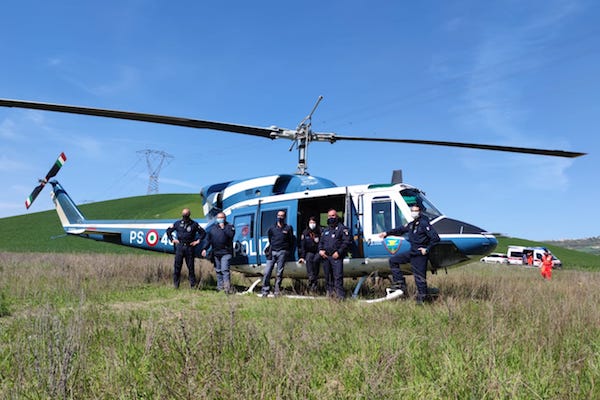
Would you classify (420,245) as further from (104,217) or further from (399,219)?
(104,217)

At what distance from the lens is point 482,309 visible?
5.45m

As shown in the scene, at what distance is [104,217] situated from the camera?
42.7 metres

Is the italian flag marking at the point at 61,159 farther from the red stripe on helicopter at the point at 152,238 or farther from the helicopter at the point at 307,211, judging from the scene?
the red stripe on helicopter at the point at 152,238

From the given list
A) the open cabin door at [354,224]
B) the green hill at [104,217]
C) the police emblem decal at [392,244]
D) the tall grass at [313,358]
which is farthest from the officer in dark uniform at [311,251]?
the green hill at [104,217]

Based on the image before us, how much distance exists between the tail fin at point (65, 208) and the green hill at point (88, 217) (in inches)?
657

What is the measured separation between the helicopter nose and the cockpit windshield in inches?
17.0

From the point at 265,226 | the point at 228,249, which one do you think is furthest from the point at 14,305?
the point at 265,226

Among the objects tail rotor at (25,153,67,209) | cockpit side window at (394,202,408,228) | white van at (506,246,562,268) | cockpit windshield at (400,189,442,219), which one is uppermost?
tail rotor at (25,153,67,209)

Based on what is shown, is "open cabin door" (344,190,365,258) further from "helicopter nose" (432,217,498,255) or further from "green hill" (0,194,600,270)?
"green hill" (0,194,600,270)

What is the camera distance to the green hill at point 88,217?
32.1 m

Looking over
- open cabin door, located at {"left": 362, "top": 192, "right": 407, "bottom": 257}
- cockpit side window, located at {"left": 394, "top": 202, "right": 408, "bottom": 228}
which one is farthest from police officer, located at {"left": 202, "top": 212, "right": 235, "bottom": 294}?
cockpit side window, located at {"left": 394, "top": 202, "right": 408, "bottom": 228}

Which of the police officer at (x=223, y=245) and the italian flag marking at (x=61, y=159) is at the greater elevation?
the italian flag marking at (x=61, y=159)

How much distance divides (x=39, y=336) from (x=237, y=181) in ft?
23.7

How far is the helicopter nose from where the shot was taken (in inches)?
282
